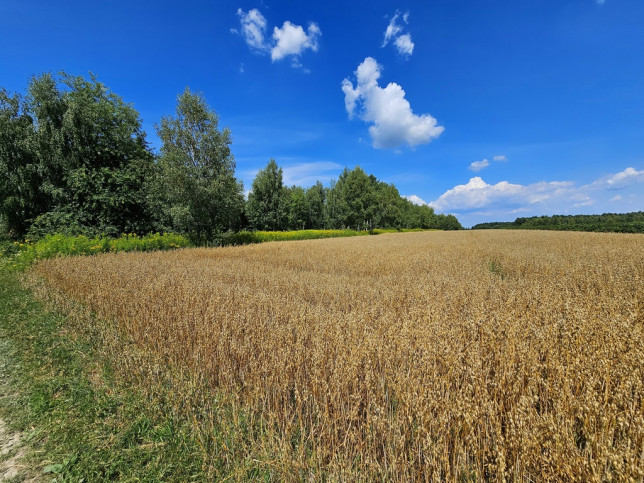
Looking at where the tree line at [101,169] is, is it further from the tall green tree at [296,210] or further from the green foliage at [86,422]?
the tall green tree at [296,210]

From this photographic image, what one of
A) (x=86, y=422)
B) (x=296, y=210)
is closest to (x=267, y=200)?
(x=296, y=210)

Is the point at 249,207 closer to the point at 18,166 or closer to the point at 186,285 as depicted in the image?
the point at 18,166

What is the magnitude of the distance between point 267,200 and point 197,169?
2395 centimetres

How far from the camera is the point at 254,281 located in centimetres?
779

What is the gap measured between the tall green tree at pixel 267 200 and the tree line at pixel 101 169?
2018 cm

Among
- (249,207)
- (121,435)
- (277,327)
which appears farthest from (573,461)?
(249,207)

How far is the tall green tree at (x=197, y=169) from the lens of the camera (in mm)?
19844

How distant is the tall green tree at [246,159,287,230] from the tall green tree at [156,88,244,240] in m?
21.7

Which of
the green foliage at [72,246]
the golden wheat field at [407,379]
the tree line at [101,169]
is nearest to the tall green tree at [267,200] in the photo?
the tree line at [101,169]

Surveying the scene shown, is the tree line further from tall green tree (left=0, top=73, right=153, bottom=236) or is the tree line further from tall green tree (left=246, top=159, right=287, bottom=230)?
tall green tree (left=246, top=159, right=287, bottom=230)

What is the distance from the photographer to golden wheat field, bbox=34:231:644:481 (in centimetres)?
184

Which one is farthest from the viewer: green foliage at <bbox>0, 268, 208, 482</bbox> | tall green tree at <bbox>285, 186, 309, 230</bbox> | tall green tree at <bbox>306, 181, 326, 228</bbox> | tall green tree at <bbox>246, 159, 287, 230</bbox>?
tall green tree at <bbox>306, 181, 326, 228</bbox>

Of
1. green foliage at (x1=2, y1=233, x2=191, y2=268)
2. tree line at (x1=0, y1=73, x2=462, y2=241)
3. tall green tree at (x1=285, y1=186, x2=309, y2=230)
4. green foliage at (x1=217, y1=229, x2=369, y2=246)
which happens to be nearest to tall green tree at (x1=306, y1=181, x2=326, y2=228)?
tall green tree at (x1=285, y1=186, x2=309, y2=230)

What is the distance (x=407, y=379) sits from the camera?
2393mm
